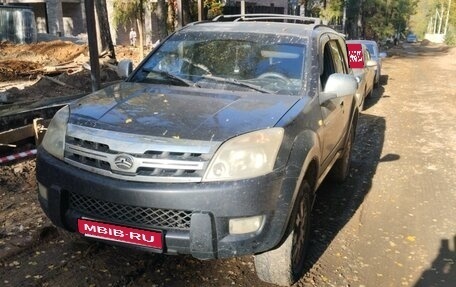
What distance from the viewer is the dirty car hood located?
114 inches

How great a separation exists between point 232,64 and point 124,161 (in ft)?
5.22

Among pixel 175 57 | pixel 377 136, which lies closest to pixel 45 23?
pixel 377 136

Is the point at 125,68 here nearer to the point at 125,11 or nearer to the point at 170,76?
the point at 170,76

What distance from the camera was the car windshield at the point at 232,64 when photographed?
12.6 ft

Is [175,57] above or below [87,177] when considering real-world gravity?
above

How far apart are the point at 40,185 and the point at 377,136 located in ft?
21.2

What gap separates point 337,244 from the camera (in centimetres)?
409

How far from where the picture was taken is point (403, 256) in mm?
3949

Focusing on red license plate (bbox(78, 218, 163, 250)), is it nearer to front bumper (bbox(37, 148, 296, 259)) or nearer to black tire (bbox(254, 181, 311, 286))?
front bumper (bbox(37, 148, 296, 259))

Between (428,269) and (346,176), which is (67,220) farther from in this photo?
(346,176)

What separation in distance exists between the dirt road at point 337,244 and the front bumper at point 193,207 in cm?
70

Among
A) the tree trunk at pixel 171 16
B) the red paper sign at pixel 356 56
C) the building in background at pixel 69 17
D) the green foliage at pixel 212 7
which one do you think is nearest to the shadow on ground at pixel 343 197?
the red paper sign at pixel 356 56

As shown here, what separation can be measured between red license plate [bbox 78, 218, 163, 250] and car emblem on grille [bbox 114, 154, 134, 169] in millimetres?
380

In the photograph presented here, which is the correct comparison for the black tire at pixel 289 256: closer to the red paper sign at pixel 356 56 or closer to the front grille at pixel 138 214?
the front grille at pixel 138 214
